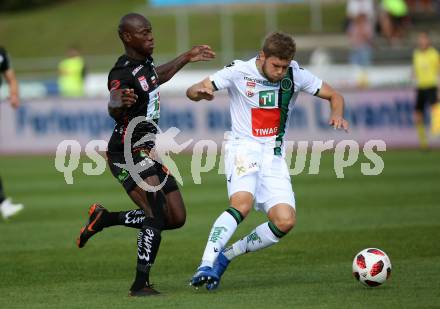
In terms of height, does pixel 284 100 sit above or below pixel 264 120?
above

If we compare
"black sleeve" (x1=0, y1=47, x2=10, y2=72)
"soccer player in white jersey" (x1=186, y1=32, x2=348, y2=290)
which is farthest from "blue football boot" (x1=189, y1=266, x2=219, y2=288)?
"black sleeve" (x1=0, y1=47, x2=10, y2=72)

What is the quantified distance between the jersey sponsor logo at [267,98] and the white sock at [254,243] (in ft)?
3.57

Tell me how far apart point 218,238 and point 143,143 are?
3.77 ft

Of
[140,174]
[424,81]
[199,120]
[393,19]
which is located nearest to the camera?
[140,174]

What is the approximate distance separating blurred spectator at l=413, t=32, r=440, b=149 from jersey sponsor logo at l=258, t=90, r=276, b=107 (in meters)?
15.0

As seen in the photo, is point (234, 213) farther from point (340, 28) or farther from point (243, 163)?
point (340, 28)

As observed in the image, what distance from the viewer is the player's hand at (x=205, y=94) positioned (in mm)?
8805

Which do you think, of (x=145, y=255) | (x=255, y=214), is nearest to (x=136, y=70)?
(x=145, y=255)

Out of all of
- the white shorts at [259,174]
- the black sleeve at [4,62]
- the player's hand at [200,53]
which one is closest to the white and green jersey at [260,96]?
the white shorts at [259,174]

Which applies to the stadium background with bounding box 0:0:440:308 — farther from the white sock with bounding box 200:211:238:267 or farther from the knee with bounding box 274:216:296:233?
the knee with bounding box 274:216:296:233

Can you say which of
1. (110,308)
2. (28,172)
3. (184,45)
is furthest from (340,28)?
(110,308)

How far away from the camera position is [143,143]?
9.20m

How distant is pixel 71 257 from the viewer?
11438mm

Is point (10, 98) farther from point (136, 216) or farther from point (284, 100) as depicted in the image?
point (284, 100)
